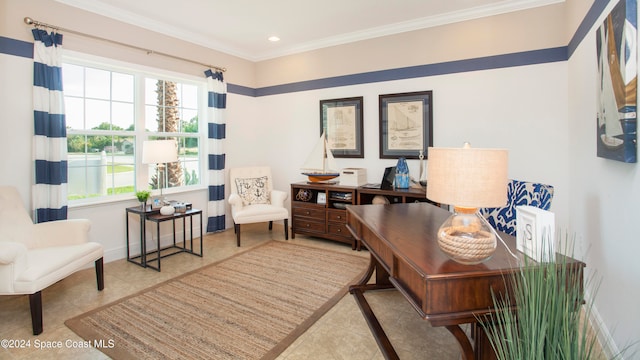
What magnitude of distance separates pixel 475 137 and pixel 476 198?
2654 millimetres

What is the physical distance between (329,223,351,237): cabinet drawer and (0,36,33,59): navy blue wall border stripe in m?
3.46

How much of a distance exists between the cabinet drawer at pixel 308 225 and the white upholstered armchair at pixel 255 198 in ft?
0.45

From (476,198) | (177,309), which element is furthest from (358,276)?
(476,198)

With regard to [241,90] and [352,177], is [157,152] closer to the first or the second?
[241,90]

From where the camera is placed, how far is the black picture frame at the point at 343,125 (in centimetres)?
440

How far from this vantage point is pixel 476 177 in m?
1.31

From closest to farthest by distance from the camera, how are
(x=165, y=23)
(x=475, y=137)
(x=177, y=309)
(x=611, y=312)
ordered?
(x=611, y=312) < (x=177, y=309) < (x=475, y=137) < (x=165, y=23)

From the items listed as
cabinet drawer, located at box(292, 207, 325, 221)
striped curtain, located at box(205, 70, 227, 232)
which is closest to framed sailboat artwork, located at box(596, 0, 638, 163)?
cabinet drawer, located at box(292, 207, 325, 221)

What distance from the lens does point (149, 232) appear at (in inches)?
155

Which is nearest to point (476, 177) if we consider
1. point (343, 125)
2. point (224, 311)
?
point (224, 311)

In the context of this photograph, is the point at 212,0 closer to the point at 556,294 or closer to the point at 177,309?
the point at 177,309

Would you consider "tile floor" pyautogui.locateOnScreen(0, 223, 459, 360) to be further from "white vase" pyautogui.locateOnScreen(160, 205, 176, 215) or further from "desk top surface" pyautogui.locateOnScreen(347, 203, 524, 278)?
"desk top surface" pyautogui.locateOnScreen(347, 203, 524, 278)

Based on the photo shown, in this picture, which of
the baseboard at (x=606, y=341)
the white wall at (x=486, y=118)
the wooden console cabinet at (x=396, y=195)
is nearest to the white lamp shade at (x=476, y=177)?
the baseboard at (x=606, y=341)

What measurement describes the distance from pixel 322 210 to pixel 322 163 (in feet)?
1.98
